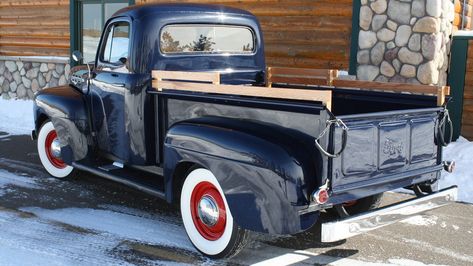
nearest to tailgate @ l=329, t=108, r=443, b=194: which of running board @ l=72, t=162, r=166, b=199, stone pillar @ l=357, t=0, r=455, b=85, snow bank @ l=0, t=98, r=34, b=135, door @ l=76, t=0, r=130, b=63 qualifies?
running board @ l=72, t=162, r=166, b=199

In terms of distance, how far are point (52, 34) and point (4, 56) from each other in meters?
1.61

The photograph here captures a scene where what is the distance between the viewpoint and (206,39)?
17.3ft

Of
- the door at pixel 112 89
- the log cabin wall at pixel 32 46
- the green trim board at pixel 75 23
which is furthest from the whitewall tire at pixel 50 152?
the green trim board at pixel 75 23

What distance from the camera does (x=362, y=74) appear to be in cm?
784

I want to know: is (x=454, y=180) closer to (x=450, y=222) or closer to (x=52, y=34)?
(x=450, y=222)

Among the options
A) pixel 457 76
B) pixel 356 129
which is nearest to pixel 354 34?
pixel 457 76

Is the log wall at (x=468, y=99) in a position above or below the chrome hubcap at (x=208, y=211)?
above

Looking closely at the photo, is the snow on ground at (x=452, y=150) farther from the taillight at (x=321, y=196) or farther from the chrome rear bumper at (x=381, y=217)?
the taillight at (x=321, y=196)

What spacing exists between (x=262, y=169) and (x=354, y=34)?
17.0 feet

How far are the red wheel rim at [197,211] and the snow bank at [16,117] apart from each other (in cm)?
611

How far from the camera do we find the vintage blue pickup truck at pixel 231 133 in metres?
3.39

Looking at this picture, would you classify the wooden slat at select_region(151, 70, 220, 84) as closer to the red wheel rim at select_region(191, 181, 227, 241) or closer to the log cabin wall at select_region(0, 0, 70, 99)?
the red wheel rim at select_region(191, 181, 227, 241)

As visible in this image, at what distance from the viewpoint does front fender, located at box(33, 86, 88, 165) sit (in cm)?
546

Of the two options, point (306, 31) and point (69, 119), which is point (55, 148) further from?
point (306, 31)
